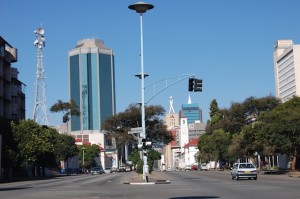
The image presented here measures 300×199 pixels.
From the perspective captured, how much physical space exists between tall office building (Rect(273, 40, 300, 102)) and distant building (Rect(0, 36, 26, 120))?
91.5m

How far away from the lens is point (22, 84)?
4107 inches

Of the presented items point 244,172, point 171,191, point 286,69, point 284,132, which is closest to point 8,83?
point 284,132

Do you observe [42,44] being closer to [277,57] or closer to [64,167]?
[64,167]

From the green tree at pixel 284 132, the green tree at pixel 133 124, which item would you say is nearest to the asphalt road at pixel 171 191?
the green tree at pixel 284 132

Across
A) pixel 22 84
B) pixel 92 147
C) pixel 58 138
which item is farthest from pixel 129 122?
pixel 92 147

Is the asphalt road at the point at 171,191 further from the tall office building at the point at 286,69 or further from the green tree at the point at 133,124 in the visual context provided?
the tall office building at the point at 286,69

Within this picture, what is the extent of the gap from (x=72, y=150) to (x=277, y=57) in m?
97.3

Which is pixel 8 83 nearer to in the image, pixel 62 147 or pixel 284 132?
pixel 62 147

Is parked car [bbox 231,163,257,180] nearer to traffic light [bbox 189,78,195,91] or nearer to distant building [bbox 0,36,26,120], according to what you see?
traffic light [bbox 189,78,195,91]

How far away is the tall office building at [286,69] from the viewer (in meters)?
160

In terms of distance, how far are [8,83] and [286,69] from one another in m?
108

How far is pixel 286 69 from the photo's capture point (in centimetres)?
17050

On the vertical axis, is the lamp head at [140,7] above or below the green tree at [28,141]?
above

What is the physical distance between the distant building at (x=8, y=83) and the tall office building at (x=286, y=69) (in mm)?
91495
